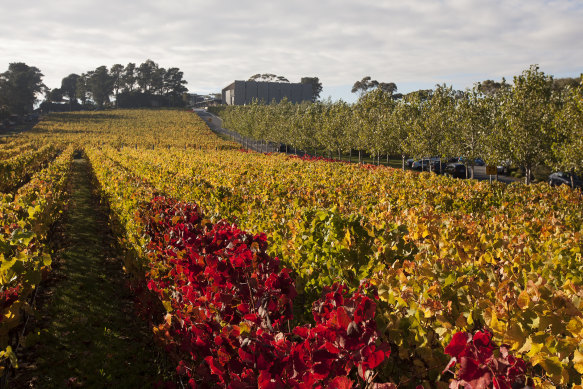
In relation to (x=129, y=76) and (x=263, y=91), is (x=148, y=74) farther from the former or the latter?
(x=263, y=91)

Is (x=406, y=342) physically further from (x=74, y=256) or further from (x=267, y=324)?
(x=74, y=256)

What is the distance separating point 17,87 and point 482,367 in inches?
4545

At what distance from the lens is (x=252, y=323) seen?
7.84ft

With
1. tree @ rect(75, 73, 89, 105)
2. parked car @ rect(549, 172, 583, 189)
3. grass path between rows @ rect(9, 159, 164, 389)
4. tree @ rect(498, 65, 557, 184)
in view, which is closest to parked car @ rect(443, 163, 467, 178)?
parked car @ rect(549, 172, 583, 189)

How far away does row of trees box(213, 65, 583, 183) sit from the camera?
21391 mm

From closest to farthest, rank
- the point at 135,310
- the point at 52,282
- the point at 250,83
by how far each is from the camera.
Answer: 1. the point at 135,310
2. the point at 52,282
3. the point at 250,83

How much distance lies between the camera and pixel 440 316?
2426 millimetres

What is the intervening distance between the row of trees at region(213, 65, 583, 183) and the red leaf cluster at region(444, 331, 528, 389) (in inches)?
851

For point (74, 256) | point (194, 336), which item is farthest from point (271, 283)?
point (74, 256)

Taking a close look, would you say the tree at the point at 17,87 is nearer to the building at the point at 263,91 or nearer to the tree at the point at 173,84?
the tree at the point at 173,84

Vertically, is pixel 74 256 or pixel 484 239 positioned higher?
pixel 484 239

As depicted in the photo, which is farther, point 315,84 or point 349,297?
point 315,84

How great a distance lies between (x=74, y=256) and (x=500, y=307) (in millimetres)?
10606

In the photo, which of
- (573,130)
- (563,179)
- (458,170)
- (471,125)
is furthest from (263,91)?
(573,130)
